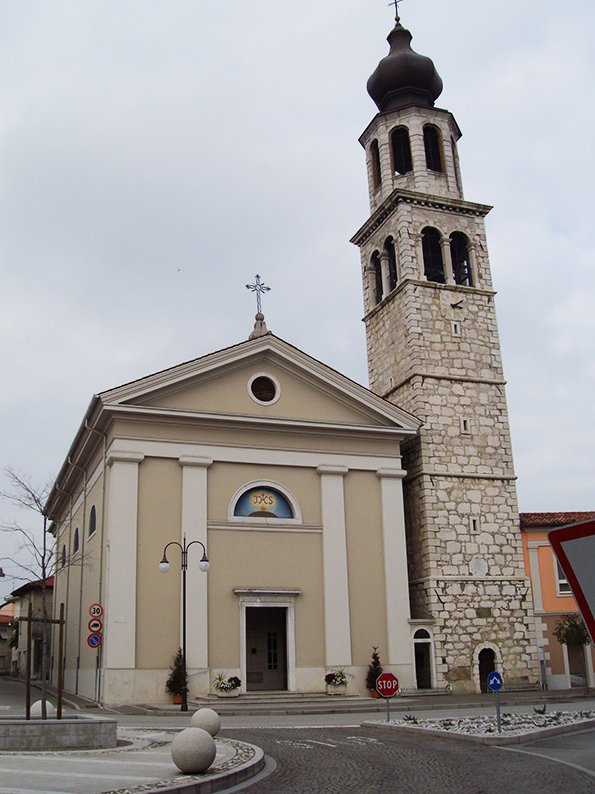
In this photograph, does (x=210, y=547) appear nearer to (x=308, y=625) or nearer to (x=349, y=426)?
(x=308, y=625)

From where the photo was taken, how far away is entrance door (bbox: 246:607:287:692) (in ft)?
84.0

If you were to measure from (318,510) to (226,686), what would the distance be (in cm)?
612

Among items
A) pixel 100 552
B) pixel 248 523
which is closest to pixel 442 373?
pixel 248 523

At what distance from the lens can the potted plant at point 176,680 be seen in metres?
23.0

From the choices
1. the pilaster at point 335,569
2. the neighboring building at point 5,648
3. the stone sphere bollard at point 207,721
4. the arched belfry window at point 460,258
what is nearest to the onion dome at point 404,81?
the arched belfry window at point 460,258

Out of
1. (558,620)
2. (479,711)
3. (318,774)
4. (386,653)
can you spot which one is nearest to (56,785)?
(318,774)

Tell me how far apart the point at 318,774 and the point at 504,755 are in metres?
3.31

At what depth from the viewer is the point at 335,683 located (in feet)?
81.8

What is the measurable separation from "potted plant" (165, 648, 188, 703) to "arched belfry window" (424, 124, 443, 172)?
807 inches

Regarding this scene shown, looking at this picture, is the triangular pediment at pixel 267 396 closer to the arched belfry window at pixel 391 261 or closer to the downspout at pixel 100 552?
the downspout at pixel 100 552

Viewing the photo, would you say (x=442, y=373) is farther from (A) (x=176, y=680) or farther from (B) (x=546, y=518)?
(A) (x=176, y=680)

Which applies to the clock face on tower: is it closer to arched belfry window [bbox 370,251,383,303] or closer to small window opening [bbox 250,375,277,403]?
arched belfry window [bbox 370,251,383,303]

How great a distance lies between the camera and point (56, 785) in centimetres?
912

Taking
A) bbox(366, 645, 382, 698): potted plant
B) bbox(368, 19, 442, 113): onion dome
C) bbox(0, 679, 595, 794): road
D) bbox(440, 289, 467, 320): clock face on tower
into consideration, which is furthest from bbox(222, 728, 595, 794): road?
bbox(368, 19, 442, 113): onion dome
